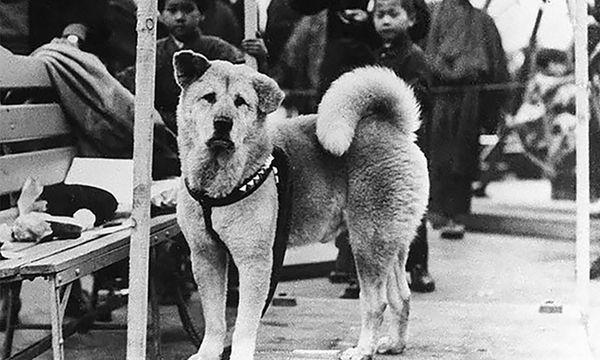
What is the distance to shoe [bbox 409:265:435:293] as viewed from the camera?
6.59 metres

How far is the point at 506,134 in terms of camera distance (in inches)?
335

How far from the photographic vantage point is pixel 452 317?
5164 millimetres

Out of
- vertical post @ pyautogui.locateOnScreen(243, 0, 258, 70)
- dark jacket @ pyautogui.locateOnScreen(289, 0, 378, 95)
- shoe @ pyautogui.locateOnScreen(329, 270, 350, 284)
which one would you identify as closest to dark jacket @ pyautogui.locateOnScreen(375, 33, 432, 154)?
dark jacket @ pyautogui.locateOnScreen(289, 0, 378, 95)

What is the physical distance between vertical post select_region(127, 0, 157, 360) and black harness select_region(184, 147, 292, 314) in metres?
0.30

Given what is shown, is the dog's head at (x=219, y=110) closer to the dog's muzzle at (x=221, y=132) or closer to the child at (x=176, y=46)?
the dog's muzzle at (x=221, y=132)

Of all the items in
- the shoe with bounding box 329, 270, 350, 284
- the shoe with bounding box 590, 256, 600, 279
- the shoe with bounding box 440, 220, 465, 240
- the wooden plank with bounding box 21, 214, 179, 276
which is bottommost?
the shoe with bounding box 440, 220, 465, 240

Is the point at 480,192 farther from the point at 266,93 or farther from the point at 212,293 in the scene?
the point at 266,93

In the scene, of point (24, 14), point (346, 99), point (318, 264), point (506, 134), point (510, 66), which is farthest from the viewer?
point (506, 134)

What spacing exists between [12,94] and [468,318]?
2.38 meters

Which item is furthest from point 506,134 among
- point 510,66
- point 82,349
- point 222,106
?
point 222,106

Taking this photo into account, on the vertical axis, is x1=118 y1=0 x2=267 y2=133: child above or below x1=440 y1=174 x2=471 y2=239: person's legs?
above

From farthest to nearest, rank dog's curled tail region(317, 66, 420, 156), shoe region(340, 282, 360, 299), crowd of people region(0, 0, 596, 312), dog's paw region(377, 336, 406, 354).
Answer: shoe region(340, 282, 360, 299)
crowd of people region(0, 0, 596, 312)
dog's paw region(377, 336, 406, 354)
dog's curled tail region(317, 66, 420, 156)

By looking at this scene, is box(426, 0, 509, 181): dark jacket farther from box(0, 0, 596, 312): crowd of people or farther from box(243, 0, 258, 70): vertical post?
box(243, 0, 258, 70): vertical post

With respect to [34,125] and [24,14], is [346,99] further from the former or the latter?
[24,14]
